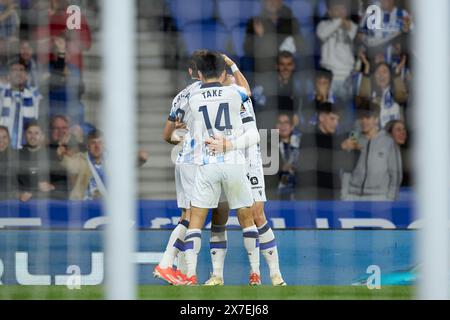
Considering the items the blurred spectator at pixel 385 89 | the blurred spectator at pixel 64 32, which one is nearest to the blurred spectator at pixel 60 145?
the blurred spectator at pixel 64 32

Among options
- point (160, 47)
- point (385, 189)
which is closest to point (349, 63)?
point (385, 189)

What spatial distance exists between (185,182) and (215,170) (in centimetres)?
41

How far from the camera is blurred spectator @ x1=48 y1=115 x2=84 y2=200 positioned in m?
5.95

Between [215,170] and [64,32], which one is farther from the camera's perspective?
[215,170]

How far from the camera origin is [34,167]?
5.96 metres

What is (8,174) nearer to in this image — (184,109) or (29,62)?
(29,62)

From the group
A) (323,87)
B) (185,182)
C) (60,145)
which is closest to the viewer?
(60,145)

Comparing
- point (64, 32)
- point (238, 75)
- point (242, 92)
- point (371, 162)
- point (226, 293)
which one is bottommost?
point (226, 293)

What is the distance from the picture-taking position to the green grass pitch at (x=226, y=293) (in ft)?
18.6

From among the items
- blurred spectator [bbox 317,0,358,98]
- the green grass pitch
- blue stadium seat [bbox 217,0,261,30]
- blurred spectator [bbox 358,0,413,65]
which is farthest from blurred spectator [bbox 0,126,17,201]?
blurred spectator [bbox 358,0,413,65]

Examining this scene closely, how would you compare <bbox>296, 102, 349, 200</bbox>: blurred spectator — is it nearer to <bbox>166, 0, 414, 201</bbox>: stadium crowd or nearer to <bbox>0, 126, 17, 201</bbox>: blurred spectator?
<bbox>166, 0, 414, 201</bbox>: stadium crowd

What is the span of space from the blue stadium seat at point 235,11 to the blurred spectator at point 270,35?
0.04 metres

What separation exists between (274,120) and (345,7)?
887mm

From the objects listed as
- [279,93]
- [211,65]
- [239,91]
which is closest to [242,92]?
[239,91]
